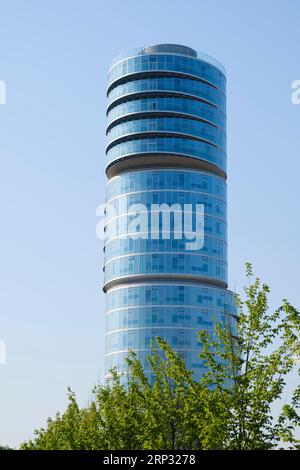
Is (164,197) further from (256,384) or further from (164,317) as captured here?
(256,384)

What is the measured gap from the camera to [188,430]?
160 ft

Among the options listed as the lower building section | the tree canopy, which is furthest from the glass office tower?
the tree canopy

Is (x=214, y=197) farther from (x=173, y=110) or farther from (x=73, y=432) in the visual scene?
(x=73, y=432)

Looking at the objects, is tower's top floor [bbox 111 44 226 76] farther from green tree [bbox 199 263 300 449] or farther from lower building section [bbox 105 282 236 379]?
green tree [bbox 199 263 300 449]

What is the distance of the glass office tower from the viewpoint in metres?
171

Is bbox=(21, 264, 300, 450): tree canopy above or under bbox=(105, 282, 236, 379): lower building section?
under

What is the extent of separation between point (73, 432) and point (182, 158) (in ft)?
396

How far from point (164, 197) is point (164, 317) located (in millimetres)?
25933

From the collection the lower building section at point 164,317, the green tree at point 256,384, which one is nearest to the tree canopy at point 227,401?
the green tree at point 256,384

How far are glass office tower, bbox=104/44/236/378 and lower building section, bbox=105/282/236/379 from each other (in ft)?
0.67

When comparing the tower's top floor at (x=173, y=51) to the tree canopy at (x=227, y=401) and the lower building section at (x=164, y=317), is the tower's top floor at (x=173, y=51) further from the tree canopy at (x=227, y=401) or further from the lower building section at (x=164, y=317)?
the tree canopy at (x=227, y=401)

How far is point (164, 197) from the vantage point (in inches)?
6973

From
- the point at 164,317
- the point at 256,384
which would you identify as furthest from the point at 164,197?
the point at 256,384

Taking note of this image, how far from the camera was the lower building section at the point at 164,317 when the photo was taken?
168 metres
